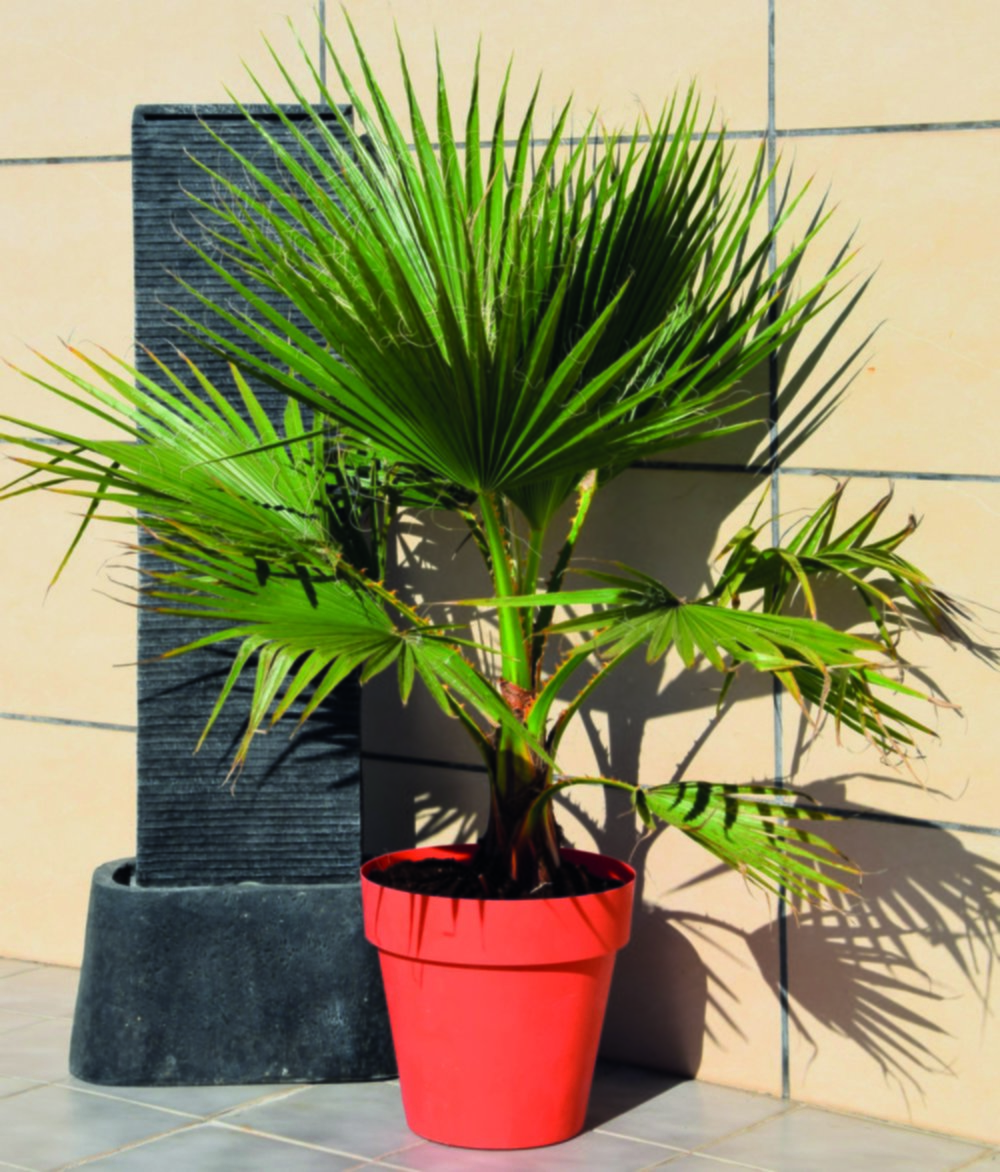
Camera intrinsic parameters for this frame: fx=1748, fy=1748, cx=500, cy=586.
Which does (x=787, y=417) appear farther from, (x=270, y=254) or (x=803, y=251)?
(x=270, y=254)

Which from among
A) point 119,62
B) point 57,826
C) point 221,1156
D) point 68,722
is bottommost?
point 221,1156

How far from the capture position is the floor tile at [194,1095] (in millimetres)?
3293

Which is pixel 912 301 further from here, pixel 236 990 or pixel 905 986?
pixel 236 990

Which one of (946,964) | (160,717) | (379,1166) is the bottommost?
(379,1166)

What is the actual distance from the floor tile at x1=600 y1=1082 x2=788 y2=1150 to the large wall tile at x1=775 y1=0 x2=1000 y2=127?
6.06 feet

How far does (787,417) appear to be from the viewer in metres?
3.31

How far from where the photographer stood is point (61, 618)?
4.17m

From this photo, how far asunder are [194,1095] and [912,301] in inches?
79.1

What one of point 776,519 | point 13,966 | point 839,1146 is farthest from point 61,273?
point 839,1146

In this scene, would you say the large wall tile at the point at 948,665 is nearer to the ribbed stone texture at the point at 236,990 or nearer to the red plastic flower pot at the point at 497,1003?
the red plastic flower pot at the point at 497,1003

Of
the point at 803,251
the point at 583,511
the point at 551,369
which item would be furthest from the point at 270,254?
the point at 803,251

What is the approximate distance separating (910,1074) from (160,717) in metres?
1.62

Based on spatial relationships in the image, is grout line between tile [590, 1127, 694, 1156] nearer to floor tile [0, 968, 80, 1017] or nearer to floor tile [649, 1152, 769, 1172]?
floor tile [649, 1152, 769, 1172]

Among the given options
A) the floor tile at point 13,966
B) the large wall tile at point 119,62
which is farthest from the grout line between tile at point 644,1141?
the large wall tile at point 119,62
